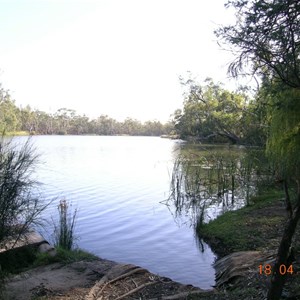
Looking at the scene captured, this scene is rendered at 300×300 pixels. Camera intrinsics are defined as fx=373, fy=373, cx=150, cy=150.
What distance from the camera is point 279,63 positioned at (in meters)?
3.32

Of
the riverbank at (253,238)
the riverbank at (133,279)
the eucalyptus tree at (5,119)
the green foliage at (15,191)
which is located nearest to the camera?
the riverbank at (253,238)

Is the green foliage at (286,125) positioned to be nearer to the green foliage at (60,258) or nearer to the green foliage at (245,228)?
the green foliage at (245,228)

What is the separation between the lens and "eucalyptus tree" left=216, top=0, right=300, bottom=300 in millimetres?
3166

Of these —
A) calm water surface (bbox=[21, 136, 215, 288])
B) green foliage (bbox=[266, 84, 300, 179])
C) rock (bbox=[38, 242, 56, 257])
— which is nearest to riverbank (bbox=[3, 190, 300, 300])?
rock (bbox=[38, 242, 56, 257])

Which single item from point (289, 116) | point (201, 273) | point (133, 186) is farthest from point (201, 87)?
point (289, 116)

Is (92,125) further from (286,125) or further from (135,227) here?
(286,125)

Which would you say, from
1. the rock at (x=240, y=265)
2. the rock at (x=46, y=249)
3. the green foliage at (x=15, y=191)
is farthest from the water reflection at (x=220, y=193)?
the green foliage at (x=15, y=191)

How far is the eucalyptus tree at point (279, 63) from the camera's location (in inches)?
125

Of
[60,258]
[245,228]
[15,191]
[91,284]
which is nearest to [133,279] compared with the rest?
[91,284]

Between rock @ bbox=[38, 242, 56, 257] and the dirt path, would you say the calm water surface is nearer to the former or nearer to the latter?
the dirt path

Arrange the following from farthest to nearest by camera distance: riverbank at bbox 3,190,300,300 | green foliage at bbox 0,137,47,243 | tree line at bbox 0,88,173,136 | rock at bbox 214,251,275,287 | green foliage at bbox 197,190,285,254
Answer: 1. tree line at bbox 0,88,173,136
2. green foliage at bbox 197,190,285,254
3. rock at bbox 214,251,275,287
4. green foliage at bbox 0,137,47,243
5. riverbank at bbox 3,190,300,300

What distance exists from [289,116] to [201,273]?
4.52m

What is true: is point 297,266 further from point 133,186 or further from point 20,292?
point 133,186

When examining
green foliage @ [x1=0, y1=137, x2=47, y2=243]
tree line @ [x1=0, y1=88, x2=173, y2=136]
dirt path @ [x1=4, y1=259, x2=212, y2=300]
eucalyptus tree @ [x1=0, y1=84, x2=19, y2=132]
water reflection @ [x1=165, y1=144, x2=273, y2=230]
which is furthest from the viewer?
tree line @ [x1=0, y1=88, x2=173, y2=136]
